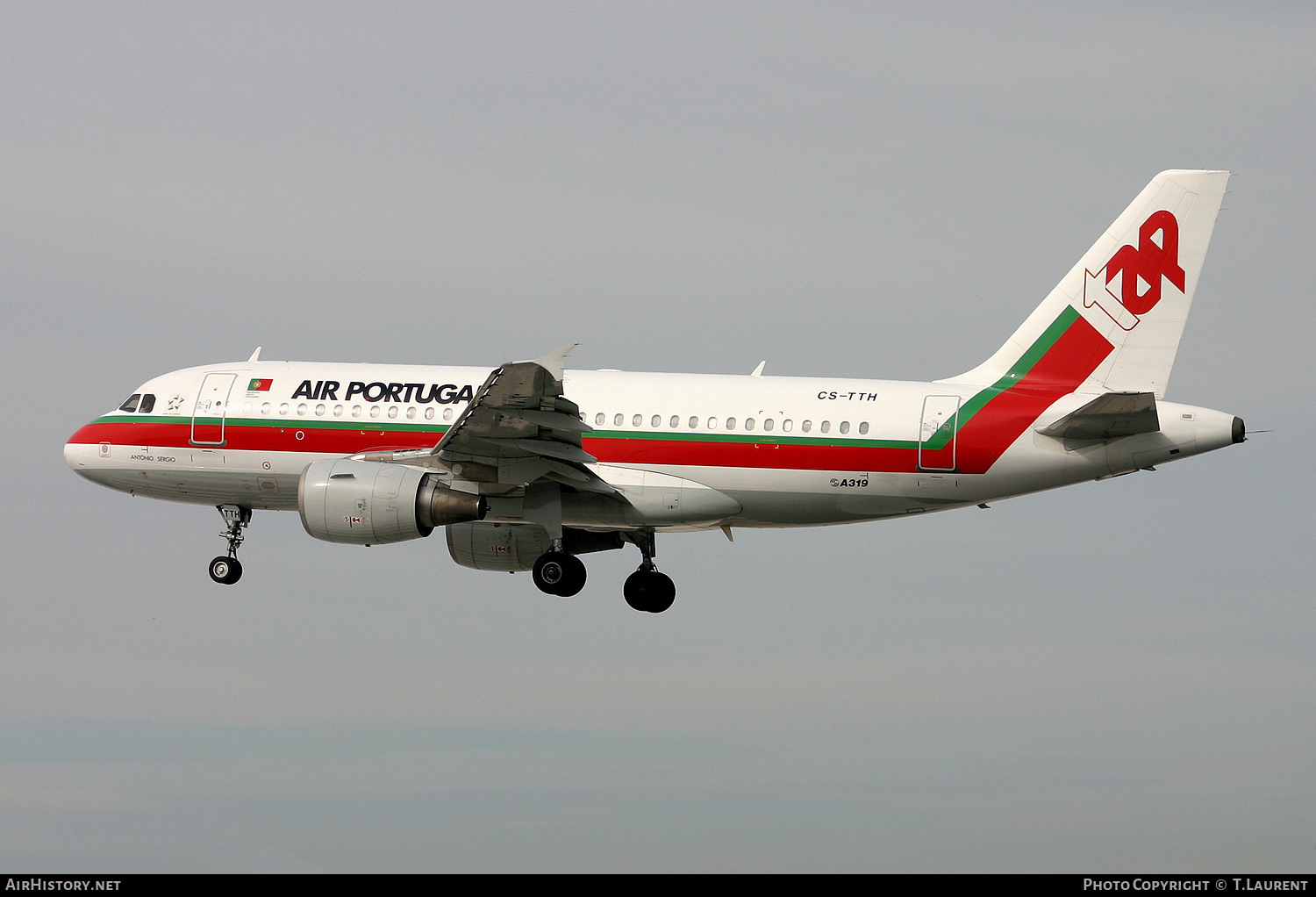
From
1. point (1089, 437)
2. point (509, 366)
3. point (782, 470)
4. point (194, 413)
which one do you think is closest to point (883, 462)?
point (782, 470)

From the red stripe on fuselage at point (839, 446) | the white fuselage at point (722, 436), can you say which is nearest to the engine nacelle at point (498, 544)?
the white fuselage at point (722, 436)

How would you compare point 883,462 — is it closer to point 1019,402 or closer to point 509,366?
point 1019,402

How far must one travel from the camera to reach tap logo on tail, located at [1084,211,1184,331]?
113 ft

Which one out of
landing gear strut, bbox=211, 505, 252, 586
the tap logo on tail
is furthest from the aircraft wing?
the tap logo on tail

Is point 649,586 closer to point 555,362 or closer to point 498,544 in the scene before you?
point 498,544

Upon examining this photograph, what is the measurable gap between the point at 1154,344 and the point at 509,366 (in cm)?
1494

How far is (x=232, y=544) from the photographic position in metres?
38.4

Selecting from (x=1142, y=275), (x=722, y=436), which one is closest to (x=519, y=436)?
(x=722, y=436)

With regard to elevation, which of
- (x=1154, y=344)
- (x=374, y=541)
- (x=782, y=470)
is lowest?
(x=374, y=541)

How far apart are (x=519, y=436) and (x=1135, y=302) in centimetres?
1458

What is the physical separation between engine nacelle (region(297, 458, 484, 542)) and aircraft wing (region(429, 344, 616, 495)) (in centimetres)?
117

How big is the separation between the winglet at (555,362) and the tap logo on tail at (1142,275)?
1285 cm

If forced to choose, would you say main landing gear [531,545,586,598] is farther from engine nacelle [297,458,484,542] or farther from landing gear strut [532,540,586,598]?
engine nacelle [297,458,484,542]

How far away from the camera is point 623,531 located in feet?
123
